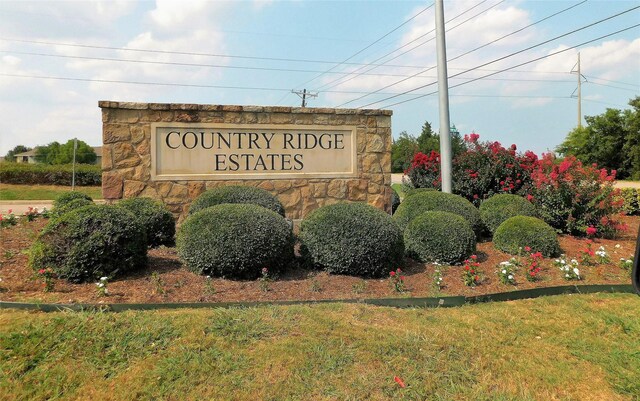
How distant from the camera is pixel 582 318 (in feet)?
13.7

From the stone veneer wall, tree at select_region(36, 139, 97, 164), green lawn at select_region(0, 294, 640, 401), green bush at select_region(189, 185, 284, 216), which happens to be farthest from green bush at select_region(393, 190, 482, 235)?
tree at select_region(36, 139, 97, 164)

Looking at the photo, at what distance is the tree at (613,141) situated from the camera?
31975 mm

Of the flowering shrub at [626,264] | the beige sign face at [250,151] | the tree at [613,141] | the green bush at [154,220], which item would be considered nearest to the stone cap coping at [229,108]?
the beige sign face at [250,151]

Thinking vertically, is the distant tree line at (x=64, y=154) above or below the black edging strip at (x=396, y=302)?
above

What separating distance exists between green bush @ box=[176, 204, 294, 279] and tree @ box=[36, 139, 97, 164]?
4232cm

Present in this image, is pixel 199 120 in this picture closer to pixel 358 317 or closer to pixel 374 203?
pixel 374 203

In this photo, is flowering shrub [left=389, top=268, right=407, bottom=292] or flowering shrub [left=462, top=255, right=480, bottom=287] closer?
flowering shrub [left=389, top=268, right=407, bottom=292]

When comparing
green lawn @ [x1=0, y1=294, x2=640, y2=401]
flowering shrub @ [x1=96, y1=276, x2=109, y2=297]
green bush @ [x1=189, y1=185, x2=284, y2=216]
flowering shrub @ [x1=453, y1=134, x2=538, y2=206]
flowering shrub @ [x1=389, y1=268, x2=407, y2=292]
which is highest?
flowering shrub @ [x1=453, y1=134, x2=538, y2=206]

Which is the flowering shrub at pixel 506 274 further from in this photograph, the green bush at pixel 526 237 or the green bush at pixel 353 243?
the green bush at pixel 353 243

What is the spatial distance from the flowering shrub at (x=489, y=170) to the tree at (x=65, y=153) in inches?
1619

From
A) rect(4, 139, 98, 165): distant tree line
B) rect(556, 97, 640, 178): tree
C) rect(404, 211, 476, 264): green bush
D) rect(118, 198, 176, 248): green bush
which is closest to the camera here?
rect(404, 211, 476, 264): green bush

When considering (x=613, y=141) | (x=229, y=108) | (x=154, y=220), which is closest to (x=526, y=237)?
(x=229, y=108)

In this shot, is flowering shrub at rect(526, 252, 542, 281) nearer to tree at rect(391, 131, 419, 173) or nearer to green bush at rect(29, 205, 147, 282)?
green bush at rect(29, 205, 147, 282)

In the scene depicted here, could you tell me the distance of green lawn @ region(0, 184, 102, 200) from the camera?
22.6 m
